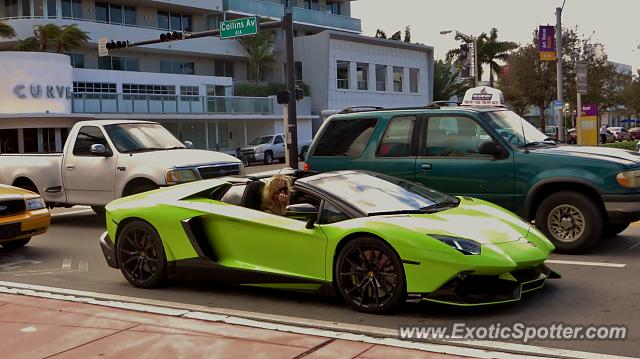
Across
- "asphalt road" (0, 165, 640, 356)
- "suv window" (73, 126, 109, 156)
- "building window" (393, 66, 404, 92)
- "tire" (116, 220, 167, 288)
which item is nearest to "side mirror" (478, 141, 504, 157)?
"asphalt road" (0, 165, 640, 356)

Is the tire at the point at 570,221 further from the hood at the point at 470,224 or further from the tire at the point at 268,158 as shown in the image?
the tire at the point at 268,158

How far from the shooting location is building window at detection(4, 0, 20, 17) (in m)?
42.6

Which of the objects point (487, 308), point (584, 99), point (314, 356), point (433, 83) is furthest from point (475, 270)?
point (433, 83)

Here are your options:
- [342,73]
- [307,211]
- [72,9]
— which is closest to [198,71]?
[72,9]

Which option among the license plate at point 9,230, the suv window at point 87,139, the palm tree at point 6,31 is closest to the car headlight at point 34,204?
the license plate at point 9,230

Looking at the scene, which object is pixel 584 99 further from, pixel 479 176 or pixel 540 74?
pixel 479 176

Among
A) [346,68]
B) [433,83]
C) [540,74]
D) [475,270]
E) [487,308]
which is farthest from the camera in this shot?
[433,83]

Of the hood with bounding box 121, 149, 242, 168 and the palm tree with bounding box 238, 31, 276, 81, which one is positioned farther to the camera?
the palm tree with bounding box 238, 31, 276, 81

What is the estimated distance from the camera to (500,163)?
8305 millimetres

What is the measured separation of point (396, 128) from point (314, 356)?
5.01 metres

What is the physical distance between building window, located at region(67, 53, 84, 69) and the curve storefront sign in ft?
22.9

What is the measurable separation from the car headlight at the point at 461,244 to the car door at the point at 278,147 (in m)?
33.9

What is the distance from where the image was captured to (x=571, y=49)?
4331 centimetres

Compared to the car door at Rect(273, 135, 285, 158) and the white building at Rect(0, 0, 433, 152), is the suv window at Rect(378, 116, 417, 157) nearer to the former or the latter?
the white building at Rect(0, 0, 433, 152)
